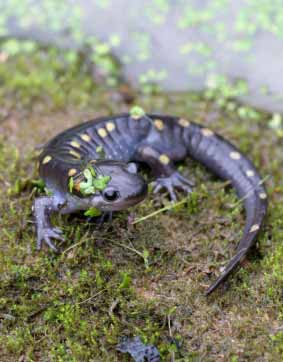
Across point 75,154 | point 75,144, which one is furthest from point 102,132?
point 75,154

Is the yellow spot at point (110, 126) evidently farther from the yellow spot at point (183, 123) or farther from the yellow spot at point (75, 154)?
the yellow spot at point (183, 123)

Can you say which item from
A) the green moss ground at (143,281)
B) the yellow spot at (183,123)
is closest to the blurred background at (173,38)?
the yellow spot at (183,123)

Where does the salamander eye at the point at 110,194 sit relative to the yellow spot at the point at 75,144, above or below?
above

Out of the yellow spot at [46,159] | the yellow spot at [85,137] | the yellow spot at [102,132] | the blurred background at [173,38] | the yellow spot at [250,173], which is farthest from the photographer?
the blurred background at [173,38]

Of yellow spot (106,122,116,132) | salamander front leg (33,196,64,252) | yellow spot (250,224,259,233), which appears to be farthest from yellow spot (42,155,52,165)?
yellow spot (250,224,259,233)

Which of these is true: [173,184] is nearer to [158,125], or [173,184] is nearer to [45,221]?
[158,125]

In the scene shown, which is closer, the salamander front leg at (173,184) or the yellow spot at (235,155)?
the salamander front leg at (173,184)

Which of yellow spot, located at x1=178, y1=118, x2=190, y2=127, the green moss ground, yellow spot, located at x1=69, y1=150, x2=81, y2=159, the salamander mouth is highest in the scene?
the salamander mouth

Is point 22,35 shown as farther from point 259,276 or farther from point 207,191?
point 259,276

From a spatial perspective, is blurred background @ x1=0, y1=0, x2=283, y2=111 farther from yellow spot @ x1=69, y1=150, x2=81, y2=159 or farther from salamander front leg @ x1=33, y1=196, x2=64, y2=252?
salamander front leg @ x1=33, y1=196, x2=64, y2=252
